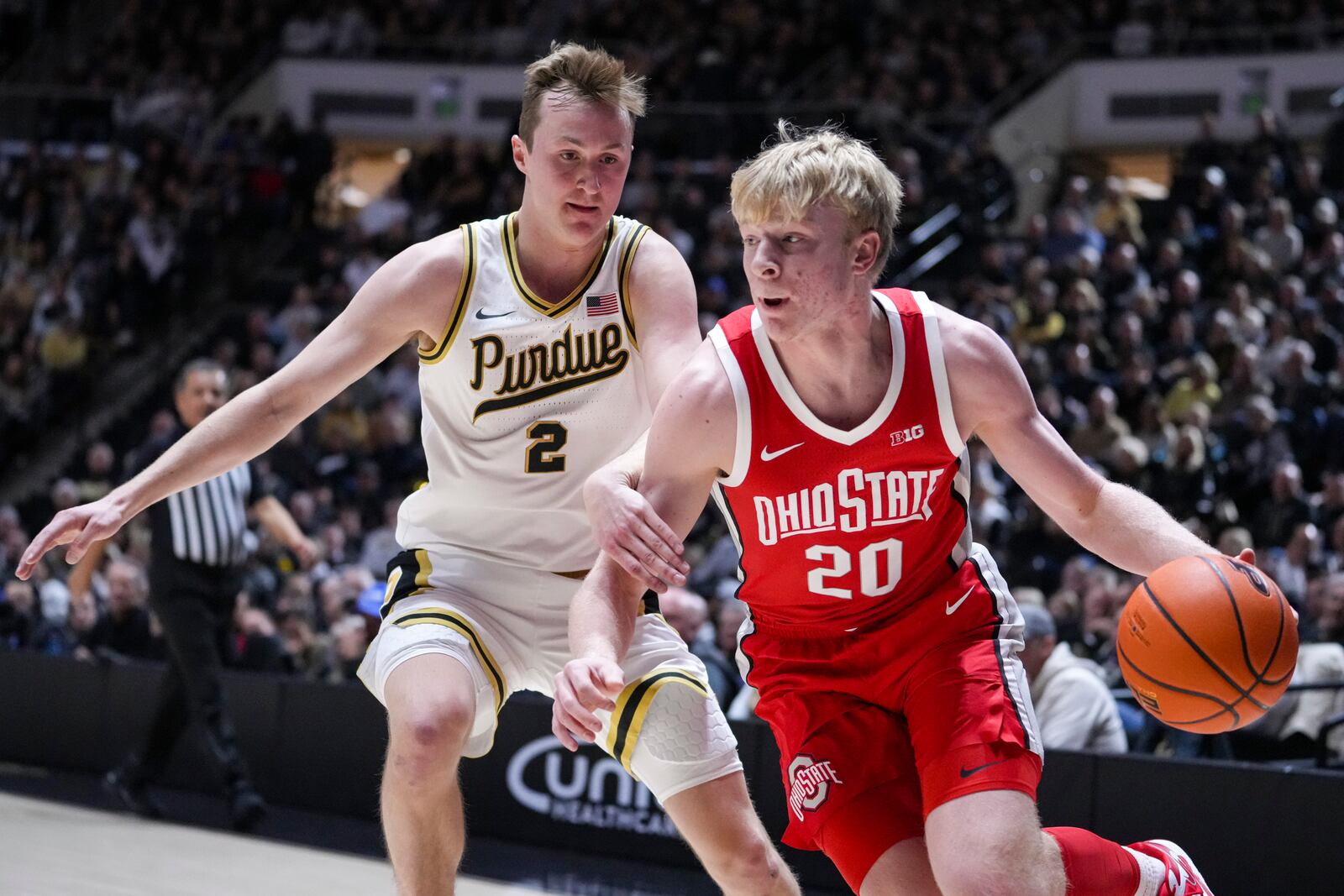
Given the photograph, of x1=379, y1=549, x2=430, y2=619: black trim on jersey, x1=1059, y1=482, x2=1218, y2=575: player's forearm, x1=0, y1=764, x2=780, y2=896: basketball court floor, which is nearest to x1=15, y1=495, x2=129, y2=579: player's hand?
x1=379, y1=549, x2=430, y2=619: black trim on jersey

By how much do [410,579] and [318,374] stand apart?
57 centimetres

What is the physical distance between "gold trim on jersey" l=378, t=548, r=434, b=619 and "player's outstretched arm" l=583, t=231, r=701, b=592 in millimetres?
621

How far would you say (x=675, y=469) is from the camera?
3.26 metres

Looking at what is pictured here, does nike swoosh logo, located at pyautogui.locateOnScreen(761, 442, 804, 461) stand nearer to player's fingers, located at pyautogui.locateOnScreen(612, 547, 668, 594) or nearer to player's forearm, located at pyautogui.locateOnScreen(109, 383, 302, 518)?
player's fingers, located at pyautogui.locateOnScreen(612, 547, 668, 594)

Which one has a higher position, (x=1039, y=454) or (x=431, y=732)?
(x=1039, y=454)

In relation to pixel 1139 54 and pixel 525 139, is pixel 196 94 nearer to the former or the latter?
pixel 1139 54

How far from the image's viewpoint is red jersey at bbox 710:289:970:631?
10.9ft

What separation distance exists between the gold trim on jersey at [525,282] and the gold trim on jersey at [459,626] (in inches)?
31.5

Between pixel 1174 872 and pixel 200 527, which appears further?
pixel 200 527

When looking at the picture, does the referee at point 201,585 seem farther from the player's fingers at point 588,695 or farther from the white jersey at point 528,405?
the player's fingers at point 588,695

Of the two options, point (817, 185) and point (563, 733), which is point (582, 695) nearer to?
point (563, 733)

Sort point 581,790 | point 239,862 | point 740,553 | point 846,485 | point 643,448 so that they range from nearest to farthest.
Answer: point 846,485 → point 643,448 → point 740,553 → point 239,862 → point 581,790

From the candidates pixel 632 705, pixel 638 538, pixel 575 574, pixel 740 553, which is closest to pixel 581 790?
pixel 575 574

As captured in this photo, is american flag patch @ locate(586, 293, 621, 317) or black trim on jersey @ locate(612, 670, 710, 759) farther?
american flag patch @ locate(586, 293, 621, 317)
